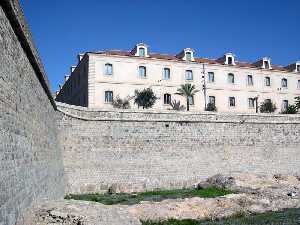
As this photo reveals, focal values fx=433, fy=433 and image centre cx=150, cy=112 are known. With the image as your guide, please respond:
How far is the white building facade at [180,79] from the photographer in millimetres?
40188

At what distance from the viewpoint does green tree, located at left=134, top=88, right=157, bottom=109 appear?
133ft

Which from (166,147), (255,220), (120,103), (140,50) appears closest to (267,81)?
(140,50)

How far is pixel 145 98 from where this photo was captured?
40.8m

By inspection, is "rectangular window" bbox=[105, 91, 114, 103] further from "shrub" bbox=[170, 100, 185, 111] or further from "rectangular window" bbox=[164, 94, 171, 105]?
"shrub" bbox=[170, 100, 185, 111]

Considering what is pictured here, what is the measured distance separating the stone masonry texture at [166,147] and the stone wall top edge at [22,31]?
35.3 ft

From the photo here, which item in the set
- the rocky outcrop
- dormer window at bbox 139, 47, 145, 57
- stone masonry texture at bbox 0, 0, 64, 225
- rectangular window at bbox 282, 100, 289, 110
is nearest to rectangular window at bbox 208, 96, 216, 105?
dormer window at bbox 139, 47, 145, 57

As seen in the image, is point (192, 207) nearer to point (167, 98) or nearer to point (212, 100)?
point (167, 98)

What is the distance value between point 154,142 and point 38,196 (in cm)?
1582

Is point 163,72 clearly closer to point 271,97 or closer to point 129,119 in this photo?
point 271,97

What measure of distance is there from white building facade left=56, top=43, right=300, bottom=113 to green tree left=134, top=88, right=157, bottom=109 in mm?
736

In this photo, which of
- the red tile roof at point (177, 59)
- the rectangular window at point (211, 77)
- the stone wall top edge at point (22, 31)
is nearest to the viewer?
the stone wall top edge at point (22, 31)

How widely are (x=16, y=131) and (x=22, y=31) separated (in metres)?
2.35

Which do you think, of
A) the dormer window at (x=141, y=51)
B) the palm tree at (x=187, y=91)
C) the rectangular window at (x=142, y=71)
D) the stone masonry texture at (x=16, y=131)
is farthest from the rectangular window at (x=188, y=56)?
the stone masonry texture at (x=16, y=131)

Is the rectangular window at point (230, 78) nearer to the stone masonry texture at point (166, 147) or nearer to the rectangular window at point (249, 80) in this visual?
the rectangular window at point (249, 80)
